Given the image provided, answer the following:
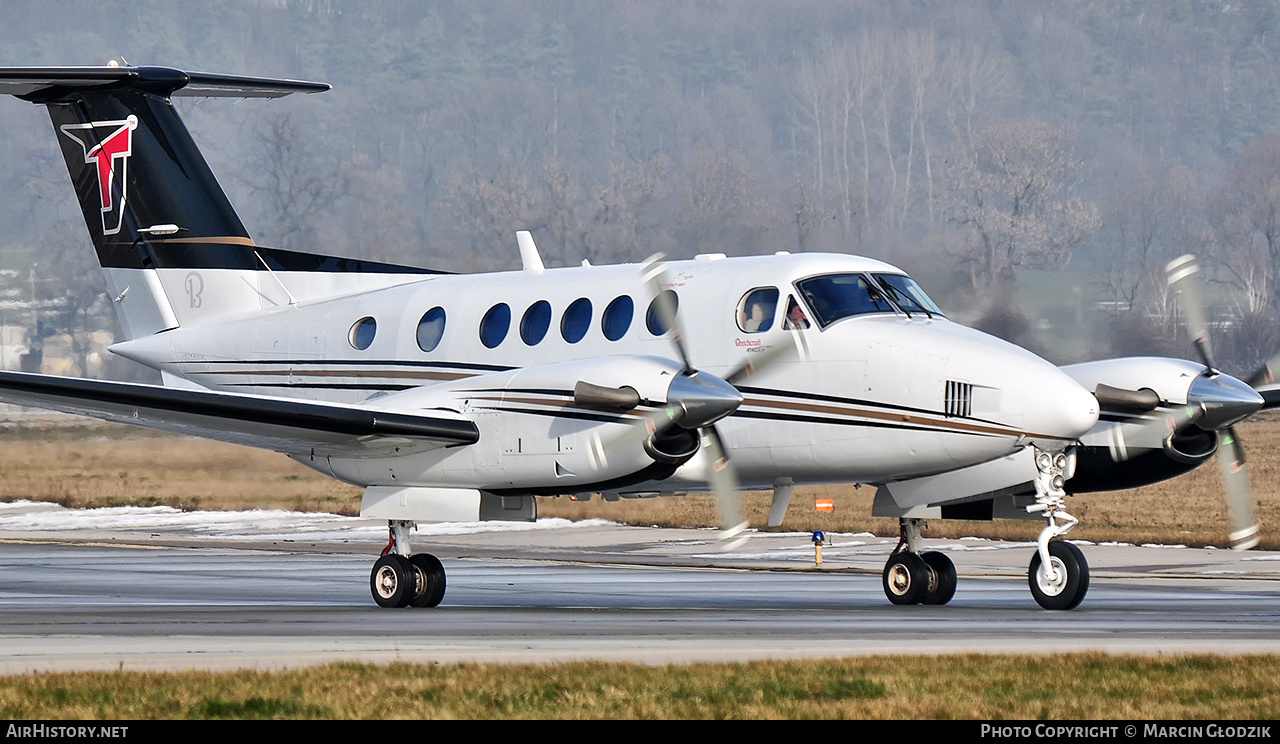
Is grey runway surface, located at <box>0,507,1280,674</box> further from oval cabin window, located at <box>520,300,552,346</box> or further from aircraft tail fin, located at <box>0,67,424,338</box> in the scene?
aircraft tail fin, located at <box>0,67,424,338</box>

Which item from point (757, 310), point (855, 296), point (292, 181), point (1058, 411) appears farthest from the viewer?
point (292, 181)

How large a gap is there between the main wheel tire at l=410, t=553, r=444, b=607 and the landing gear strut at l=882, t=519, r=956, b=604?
5.08m

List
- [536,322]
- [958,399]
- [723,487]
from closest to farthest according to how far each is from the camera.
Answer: [958,399], [723,487], [536,322]

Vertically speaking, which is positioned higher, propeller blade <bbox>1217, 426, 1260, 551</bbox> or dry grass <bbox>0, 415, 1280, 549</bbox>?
dry grass <bbox>0, 415, 1280, 549</bbox>

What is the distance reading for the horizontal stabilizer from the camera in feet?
69.5

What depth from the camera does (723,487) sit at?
17.2m

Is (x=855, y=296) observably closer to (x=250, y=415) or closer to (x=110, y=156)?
(x=250, y=415)

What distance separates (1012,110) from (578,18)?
4845cm

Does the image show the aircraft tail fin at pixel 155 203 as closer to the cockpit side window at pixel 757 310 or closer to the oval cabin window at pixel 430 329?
the oval cabin window at pixel 430 329

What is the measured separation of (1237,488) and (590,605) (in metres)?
7.35

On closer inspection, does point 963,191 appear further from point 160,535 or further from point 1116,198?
point 160,535

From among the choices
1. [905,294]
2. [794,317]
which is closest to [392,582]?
[794,317]

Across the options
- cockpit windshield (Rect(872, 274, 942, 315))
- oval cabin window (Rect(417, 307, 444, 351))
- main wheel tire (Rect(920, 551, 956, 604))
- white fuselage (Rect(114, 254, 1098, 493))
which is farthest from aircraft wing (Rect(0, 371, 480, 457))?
main wheel tire (Rect(920, 551, 956, 604))

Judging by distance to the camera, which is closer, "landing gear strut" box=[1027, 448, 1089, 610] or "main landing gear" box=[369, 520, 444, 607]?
"landing gear strut" box=[1027, 448, 1089, 610]
